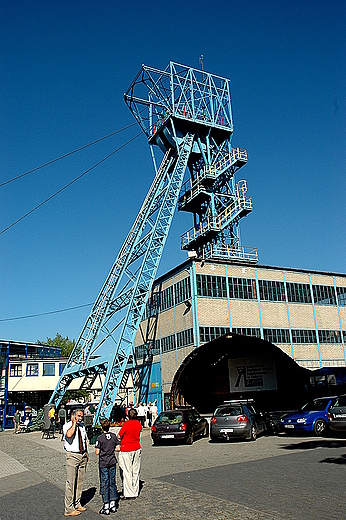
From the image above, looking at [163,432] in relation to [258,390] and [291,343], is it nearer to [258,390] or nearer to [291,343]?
[258,390]

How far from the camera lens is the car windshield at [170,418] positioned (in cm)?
1944

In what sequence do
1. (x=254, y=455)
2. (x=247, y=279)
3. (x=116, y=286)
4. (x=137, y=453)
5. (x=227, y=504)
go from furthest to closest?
(x=116, y=286), (x=247, y=279), (x=254, y=455), (x=137, y=453), (x=227, y=504)

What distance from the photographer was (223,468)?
40.2ft

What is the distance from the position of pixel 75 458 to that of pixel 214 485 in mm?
3027

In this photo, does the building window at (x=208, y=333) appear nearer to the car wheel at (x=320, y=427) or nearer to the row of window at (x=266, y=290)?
the row of window at (x=266, y=290)

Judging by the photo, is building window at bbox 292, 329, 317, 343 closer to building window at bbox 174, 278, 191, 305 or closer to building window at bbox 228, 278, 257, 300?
A: building window at bbox 228, 278, 257, 300

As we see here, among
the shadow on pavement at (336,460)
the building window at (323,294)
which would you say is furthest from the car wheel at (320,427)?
the building window at (323,294)

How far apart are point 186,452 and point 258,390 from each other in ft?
50.1

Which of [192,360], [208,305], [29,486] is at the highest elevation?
[208,305]

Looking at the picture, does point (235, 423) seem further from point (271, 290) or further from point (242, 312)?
point (271, 290)

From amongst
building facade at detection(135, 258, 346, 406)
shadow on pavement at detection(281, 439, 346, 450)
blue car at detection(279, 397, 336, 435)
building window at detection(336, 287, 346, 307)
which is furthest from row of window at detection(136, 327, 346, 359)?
shadow on pavement at detection(281, 439, 346, 450)

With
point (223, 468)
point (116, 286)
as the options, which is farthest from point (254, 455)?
point (116, 286)

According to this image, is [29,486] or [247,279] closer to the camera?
[29,486]

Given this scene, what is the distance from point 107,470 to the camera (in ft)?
29.1
